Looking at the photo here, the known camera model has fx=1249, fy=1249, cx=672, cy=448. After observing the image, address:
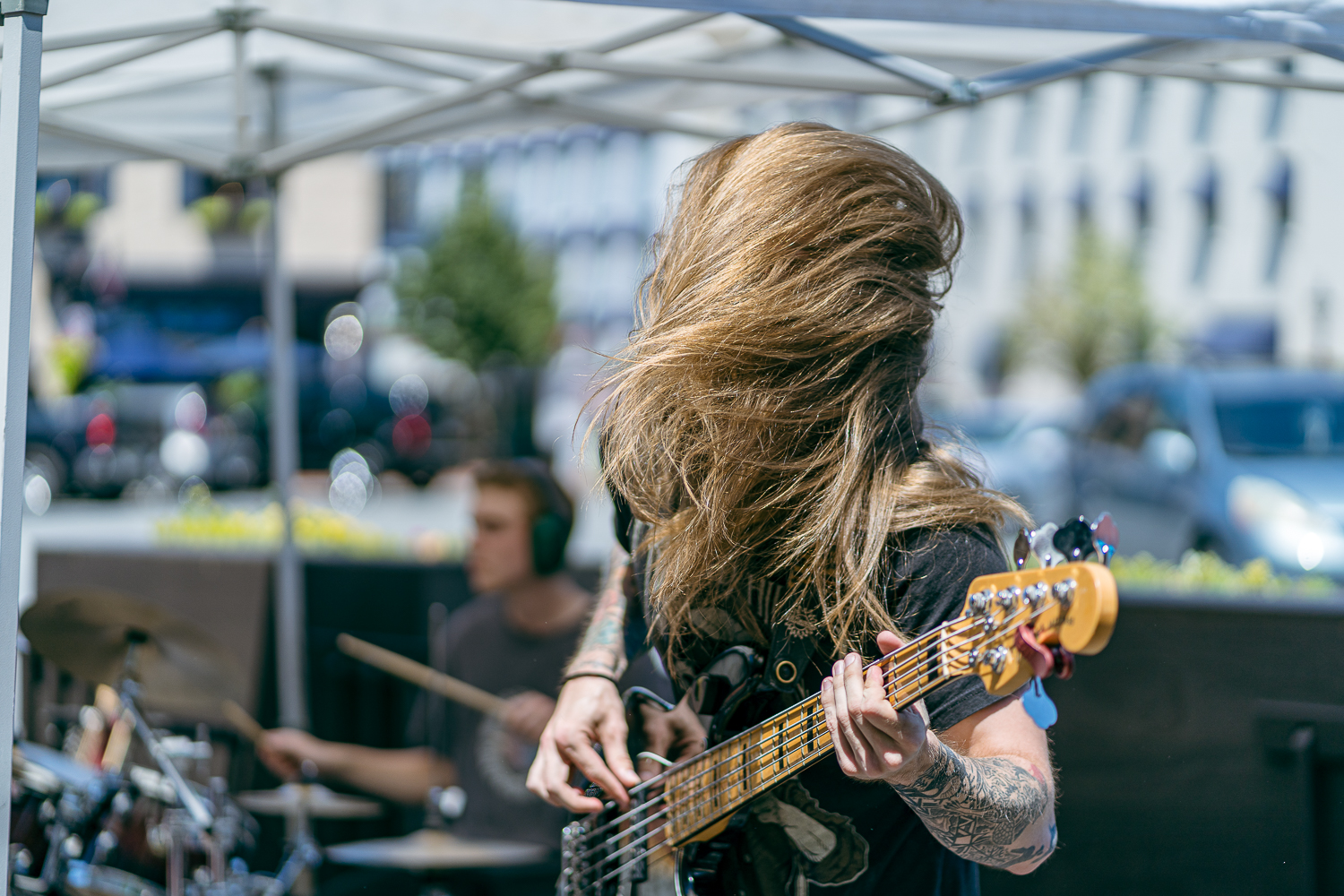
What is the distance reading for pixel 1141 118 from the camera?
3155cm

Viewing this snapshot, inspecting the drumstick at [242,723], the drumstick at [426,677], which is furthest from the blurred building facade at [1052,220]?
the drumstick at [242,723]

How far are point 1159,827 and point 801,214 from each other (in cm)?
167

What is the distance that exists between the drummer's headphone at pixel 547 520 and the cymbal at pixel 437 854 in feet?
2.53

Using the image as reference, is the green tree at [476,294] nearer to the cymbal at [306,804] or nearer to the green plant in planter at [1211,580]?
the cymbal at [306,804]

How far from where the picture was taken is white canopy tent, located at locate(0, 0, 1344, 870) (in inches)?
63.1

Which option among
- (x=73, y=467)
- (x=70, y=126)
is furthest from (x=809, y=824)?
(x=73, y=467)

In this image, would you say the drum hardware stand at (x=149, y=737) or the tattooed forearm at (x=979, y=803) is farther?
the drum hardware stand at (x=149, y=737)

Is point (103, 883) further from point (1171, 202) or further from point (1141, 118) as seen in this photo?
point (1141, 118)

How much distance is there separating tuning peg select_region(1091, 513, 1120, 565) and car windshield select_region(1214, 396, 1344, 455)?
637 cm

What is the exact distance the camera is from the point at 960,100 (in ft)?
8.57

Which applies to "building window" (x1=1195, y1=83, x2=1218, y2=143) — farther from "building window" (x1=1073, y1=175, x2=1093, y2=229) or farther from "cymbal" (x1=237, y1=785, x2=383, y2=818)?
"cymbal" (x1=237, y1=785, x2=383, y2=818)

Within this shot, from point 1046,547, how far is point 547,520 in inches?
94.7

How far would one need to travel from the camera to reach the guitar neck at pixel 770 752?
1.36 m

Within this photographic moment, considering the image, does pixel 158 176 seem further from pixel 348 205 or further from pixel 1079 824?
pixel 1079 824
